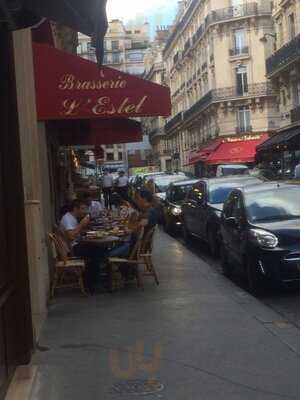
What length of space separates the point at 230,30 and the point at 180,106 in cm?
2356

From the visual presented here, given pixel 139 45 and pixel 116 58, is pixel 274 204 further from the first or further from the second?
pixel 139 45

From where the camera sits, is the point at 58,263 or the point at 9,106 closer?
the point at 9,106

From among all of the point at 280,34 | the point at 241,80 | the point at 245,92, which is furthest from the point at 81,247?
the point at 241,80

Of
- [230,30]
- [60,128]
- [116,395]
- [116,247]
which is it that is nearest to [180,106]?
[230,30]

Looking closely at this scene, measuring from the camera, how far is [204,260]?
14.3 m

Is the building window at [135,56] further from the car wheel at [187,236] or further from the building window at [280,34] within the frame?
the car wheel at [187,236]

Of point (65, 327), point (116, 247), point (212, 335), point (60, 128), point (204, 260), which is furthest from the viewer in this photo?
point (60, 128)

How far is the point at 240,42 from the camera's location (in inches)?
2324

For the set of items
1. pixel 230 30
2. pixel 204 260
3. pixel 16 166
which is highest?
pixel 230 30

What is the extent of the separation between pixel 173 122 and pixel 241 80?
26643mm

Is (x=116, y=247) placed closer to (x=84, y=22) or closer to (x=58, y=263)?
(x=58, y=263)

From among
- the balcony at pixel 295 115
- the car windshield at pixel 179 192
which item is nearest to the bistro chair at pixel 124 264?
the car windshield at pixel 179 192

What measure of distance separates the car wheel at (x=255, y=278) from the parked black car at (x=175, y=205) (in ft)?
30.5

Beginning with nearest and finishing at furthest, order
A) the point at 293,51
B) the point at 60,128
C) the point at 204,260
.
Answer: the point at 204,260
the point at 60,128
the point at 293,51
